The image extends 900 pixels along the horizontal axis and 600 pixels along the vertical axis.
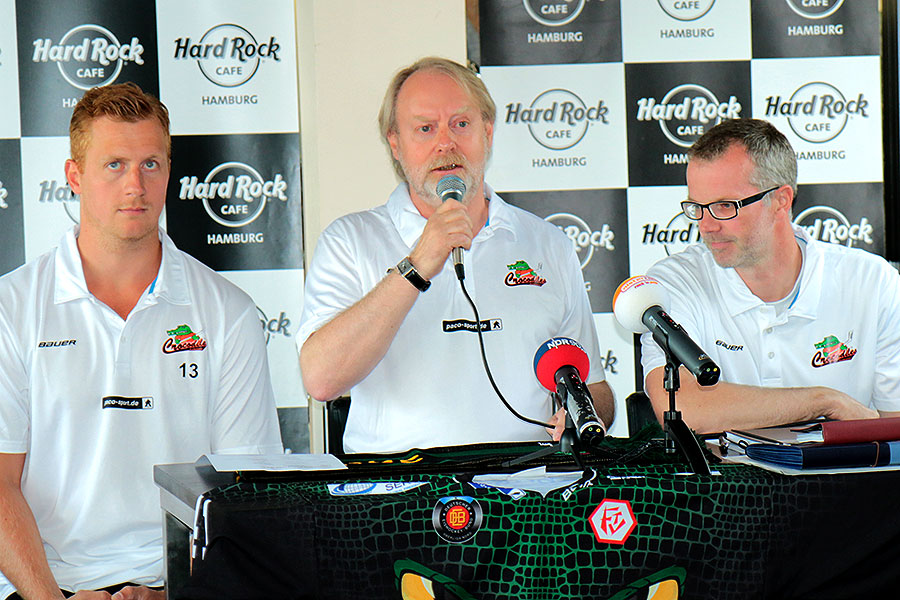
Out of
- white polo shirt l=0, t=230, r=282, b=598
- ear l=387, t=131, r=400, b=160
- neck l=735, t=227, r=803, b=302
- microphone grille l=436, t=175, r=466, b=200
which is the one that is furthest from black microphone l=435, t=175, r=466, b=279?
neck l=735, t=227, r=803, b=302

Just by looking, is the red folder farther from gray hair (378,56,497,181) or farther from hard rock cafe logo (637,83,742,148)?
hard rock cafe logo (637,83,742,148)

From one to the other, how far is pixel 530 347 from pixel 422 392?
30cm

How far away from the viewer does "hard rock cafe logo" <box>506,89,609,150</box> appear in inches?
137

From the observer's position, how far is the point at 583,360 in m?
1.58

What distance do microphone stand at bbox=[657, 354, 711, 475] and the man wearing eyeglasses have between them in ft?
2.85

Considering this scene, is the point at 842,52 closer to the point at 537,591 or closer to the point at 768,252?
the point at 768,252

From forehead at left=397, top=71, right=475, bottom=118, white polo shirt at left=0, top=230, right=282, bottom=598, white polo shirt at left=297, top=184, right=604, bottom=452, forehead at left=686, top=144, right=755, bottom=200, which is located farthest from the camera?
forehead at left=686, top=144, right=755, bottom=200

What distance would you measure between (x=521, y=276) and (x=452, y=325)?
24cm

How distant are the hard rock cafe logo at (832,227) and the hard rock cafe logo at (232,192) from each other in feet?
6.26

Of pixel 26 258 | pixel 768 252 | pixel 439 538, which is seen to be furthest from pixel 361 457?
pixel 26 258

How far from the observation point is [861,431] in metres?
1.59

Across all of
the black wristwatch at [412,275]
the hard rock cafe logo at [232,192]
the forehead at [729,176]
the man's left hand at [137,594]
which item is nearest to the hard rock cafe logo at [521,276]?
the black wristwatch at [412,275]

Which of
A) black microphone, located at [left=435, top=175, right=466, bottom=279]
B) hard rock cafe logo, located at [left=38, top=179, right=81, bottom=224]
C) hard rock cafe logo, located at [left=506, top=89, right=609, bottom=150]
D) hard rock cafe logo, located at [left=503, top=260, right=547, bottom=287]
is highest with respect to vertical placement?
hard rock cafe logo, located at [left=506, top=89, right=609, bottom=150]

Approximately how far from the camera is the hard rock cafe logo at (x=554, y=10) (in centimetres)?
346
